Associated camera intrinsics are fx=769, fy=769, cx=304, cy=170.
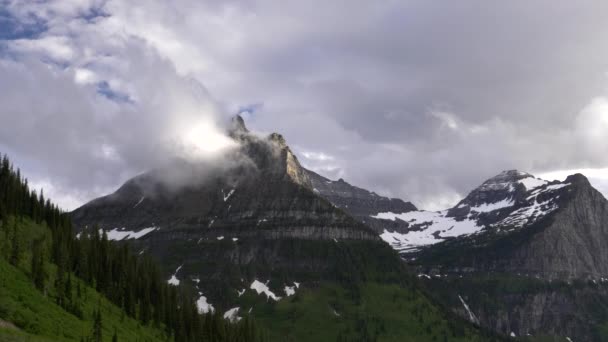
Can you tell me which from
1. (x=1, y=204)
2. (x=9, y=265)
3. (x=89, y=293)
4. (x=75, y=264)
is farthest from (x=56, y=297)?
(x=1, y=204)

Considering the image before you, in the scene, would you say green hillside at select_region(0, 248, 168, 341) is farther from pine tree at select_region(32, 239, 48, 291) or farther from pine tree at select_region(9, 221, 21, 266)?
pine tree at select_region(9, 221, 21, 266)

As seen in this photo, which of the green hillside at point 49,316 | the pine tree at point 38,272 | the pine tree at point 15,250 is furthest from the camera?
the pine tree at point 15,250

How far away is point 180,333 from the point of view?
198875 mm

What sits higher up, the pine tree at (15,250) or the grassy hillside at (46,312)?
the pine tree at (15,250)

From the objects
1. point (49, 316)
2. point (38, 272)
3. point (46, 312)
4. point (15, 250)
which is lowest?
point (49, 316)

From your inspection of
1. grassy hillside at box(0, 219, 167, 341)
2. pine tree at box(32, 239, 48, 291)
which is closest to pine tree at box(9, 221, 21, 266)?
grassy hillside at box(0, 219, 167, 341)

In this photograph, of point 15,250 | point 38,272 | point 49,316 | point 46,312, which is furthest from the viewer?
point 15,250

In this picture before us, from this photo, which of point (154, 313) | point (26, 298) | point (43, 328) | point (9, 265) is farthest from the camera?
point (154, 313)

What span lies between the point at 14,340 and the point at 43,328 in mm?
28799

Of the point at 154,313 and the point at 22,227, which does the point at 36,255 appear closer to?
the point at 22,227

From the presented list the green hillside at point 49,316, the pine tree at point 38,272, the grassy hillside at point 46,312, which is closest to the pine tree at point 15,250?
the grassy hillside at point 46,312

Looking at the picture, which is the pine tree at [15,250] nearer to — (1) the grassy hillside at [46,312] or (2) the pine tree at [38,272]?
(1) the grassy hillside at [46,312]

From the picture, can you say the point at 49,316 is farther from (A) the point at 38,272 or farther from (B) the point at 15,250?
(B) the point at 15,250

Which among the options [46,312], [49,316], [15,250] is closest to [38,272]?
[15,250]
